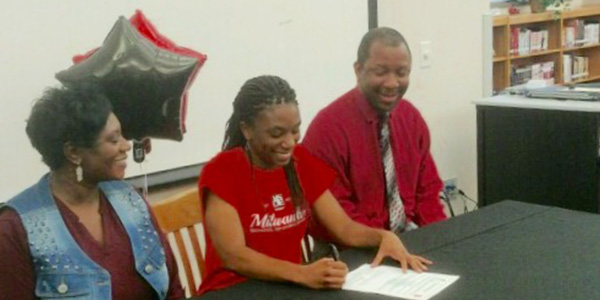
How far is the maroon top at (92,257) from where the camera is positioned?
5.46 feet

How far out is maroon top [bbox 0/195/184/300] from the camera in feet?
5.46

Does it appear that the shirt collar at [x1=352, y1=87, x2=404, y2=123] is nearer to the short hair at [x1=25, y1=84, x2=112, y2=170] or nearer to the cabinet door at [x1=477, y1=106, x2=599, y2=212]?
the short hair at [x1=25, y1=84, x2=112, y2=170]

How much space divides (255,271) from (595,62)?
5.83 m

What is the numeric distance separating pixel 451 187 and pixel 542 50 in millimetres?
2550

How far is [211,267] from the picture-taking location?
200 centimetres

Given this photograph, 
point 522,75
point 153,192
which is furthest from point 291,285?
point 522,75

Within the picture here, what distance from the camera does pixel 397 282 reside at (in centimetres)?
170

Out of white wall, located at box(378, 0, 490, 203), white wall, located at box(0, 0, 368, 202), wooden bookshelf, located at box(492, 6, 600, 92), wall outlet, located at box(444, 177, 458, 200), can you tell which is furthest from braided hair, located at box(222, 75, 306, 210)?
wooden bookshelf, located at box(492, 6, 600, 92)

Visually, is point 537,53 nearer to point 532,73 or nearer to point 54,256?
point 532,73

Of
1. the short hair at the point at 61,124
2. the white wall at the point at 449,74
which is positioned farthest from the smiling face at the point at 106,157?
the white wall at the point at 449,74

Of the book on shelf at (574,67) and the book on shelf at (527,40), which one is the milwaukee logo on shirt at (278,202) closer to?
the book on shelf at (527,40)

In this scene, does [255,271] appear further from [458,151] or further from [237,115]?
[458,151]

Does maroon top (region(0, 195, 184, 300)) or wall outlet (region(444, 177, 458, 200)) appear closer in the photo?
maroon top (region(0, 195, 184, 300))

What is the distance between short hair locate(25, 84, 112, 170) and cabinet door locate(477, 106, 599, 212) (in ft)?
7.97
